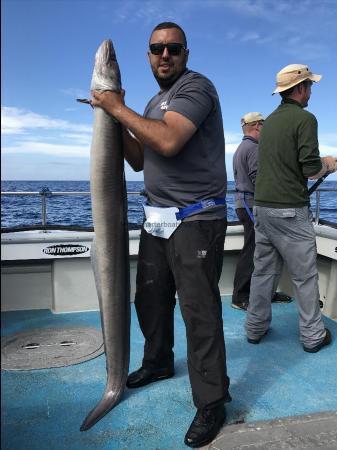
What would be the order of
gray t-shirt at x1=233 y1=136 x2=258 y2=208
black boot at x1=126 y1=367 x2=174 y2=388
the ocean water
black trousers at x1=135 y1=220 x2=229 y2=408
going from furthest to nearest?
the ocean water
gray t-shirt at x1=233 y1=136 x2=258 y2=208
black boot at x1=126 y1=367 x2=174 y2=388
black trousers at x1=135 y1=220 x2=229 y2=408

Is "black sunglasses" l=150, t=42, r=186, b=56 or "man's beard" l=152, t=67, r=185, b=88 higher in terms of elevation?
"black sunglasses" l=150, t=42, r=186, b=56

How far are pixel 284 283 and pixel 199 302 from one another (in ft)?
11.4

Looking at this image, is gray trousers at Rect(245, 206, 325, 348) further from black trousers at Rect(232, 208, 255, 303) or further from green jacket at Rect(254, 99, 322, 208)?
black trousers at Rect(232, 208, 255, 303)

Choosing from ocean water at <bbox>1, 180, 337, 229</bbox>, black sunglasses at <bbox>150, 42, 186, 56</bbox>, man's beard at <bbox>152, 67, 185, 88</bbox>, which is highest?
black sunglasses at <bbox>150, 42, 186, 56</bbox>

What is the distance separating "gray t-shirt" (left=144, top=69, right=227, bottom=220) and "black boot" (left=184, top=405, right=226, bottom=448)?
1.21 metres

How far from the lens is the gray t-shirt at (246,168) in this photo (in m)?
5.32

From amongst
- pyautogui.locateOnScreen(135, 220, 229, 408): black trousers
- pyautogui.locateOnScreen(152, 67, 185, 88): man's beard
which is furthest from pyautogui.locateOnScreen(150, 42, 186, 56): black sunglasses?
pyautogui.locateOnScreen(135, 220, 229, 408): black trousers

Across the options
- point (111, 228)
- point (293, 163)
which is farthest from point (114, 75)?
point (293, 163)

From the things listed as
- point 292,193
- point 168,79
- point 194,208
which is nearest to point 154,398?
point 194,208

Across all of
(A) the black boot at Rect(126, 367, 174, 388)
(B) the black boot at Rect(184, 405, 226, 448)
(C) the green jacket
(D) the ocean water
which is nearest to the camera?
(B) the black boot at Rect(184, 405, 226, 448)

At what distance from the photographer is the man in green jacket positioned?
151 inches

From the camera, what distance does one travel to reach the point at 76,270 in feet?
17.4

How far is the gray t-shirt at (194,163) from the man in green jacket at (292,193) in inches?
46.7

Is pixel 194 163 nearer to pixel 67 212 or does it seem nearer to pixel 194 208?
pixel 194 208
